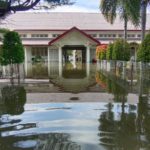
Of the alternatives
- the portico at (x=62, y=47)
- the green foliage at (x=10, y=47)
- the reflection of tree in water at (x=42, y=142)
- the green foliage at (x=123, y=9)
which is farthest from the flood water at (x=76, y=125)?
the portico at (x=62, y=47)

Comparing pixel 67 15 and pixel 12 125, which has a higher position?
pixel 67 15

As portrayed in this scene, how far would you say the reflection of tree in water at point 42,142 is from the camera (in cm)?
690

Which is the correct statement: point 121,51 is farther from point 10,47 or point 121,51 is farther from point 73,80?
point 10,47

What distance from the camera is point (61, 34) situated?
5409 cm

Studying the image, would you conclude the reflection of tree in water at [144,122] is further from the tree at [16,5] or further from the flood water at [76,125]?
the tree at [16,5]

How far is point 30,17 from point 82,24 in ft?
30.5

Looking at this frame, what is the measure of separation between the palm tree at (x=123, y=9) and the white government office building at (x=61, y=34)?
1754 cm

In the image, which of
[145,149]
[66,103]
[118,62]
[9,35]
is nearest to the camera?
[145,149]

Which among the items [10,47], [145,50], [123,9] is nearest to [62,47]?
[123,9]

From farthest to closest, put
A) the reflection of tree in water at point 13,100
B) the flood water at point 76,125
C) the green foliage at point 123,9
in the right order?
the green foliage at point 123,9 → the reflection of tree in water at point 13,100 → the flood water at point 76,125

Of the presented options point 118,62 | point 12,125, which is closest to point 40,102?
point 12,125

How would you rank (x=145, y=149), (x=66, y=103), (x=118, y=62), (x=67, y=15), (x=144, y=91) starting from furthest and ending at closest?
1. (x=67, y=15)
2. (x=118, y=62)
3. (x=144, y=91)
4. (x=66, y=103)
5. (x=145, y=149)

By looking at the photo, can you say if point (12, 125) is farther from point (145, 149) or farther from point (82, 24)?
point (82, 24)

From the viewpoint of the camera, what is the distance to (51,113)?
10.6 m
